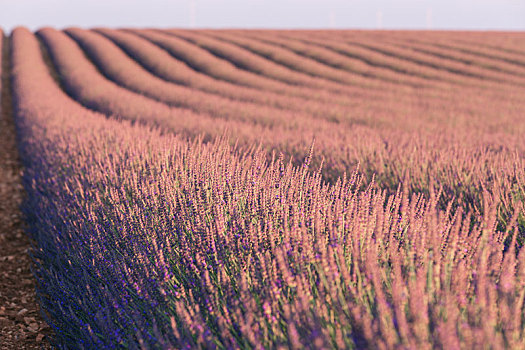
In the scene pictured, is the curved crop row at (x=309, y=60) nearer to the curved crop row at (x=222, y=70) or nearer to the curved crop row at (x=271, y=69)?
the curved crop row at (x=271, y=69)

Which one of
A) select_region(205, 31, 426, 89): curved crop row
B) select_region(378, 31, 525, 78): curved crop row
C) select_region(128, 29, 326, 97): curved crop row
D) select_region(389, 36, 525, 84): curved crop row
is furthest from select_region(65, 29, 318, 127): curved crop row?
select_region(378, 31, 525, 78): curved crop row

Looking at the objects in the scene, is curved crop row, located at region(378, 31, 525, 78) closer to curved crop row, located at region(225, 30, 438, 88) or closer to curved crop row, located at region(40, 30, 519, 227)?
curved crop row, located at region(225, 30, 438, 88)

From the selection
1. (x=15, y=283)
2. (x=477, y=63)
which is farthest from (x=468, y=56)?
(x=15, y=283)

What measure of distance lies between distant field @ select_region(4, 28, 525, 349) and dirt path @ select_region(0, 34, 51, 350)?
0.43ft

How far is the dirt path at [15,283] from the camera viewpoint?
2816 millimetres

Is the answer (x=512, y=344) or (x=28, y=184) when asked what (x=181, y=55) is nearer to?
(x=28, y=184)

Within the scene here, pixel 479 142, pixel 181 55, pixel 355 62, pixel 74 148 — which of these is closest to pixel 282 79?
pixel 355 62

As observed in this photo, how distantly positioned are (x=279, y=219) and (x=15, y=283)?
251 cm

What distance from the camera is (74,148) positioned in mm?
4215

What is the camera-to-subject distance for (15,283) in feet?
11.5

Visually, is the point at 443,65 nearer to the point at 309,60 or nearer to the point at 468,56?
the point at 468,56

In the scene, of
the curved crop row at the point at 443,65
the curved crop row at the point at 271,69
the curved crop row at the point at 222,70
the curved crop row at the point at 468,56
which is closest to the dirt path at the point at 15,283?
the curved crop row at the point at 222,70

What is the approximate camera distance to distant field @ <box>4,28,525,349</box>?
137 cm

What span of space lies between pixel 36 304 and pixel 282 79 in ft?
33.9
